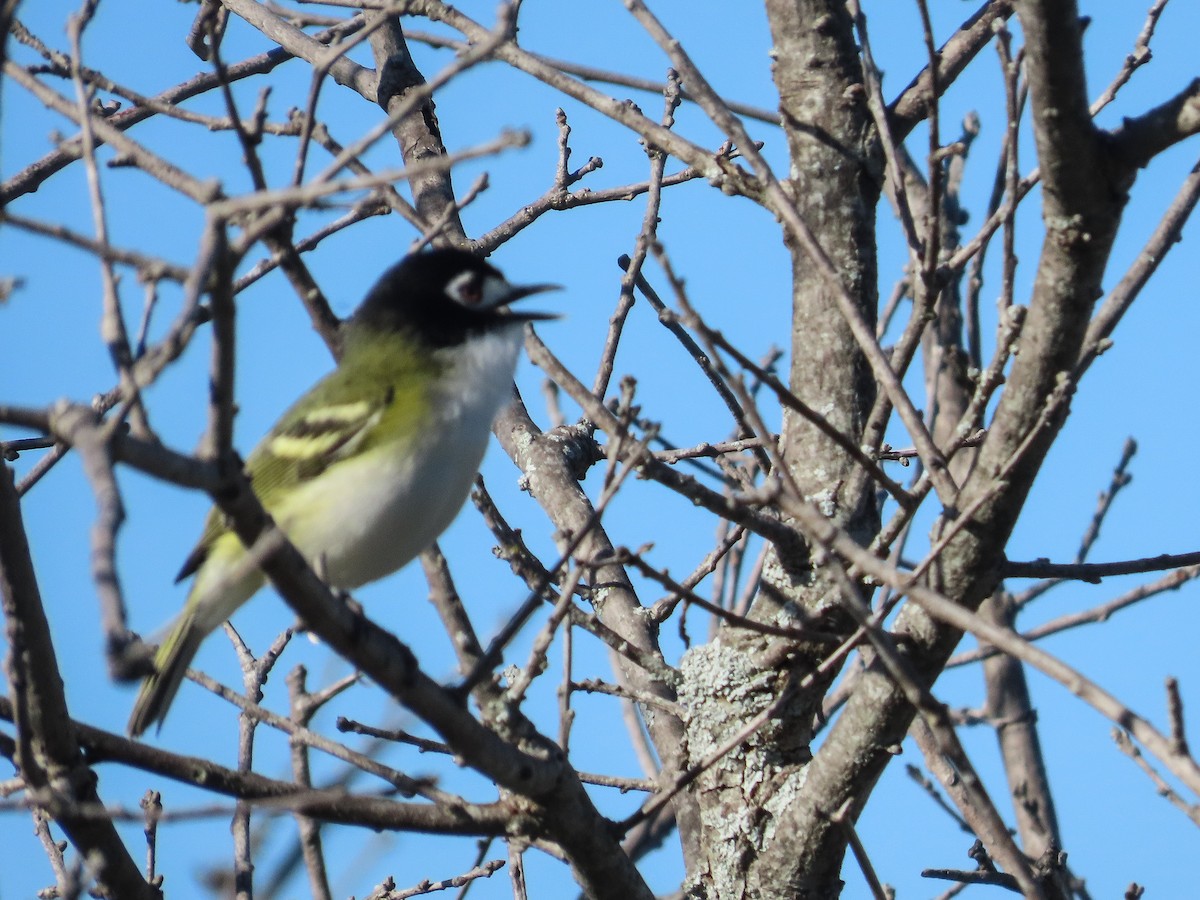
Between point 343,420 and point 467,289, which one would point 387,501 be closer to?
point 343,420

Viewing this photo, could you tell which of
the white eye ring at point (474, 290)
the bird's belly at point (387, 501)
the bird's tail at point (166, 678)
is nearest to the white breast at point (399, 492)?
the bird's belly at point (387, 501)

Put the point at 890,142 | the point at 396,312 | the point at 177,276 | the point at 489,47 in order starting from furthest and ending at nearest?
the point at 396,312 → the point at 890,142 → the point at 489,47 → the point at 177,276

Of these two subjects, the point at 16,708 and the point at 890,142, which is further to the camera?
the point at 890,142

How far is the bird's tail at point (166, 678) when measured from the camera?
4941 millimetres

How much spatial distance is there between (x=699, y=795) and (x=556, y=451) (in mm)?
1851

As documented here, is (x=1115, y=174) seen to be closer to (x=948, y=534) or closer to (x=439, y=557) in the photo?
(x=948, y=534)

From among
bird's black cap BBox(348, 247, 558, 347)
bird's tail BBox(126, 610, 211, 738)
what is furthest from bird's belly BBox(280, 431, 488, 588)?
bird's black cap BBox(348, 247, 558, 347)

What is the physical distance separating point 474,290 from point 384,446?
43.8 inches

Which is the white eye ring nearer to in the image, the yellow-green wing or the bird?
the bird

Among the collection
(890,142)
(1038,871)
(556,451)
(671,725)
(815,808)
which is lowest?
(1038,871)

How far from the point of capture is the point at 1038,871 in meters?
4.34

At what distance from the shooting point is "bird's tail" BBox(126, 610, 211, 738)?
195 inches

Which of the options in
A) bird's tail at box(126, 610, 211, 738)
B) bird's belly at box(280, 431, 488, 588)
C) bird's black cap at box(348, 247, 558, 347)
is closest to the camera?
bird's belly at box(280, 431, 488, 588)

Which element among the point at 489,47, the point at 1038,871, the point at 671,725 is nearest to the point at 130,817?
the point at 489,47
